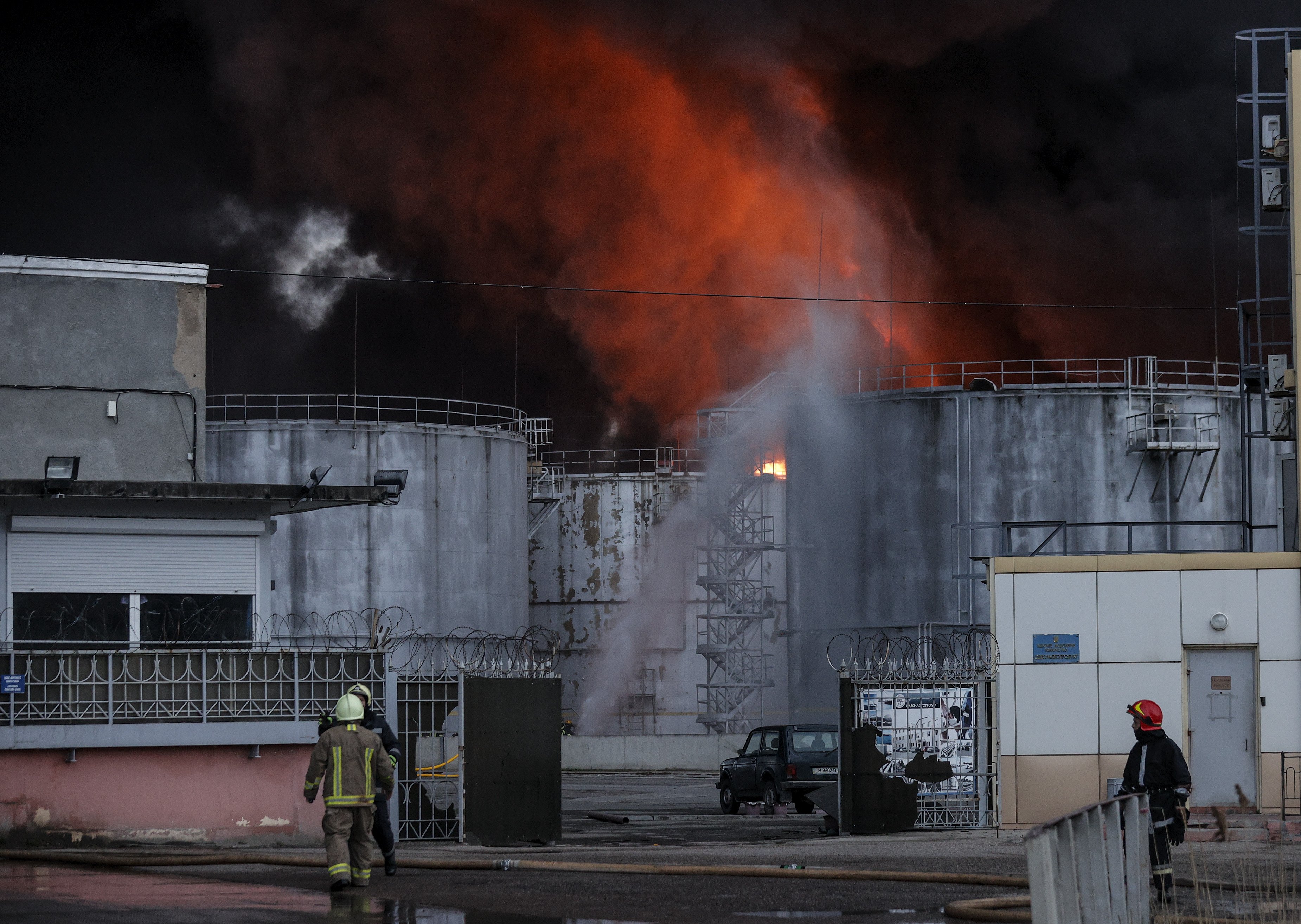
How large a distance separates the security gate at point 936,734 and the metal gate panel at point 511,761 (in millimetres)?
4014

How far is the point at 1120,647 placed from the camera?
74.9 ft

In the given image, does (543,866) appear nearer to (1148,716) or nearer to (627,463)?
(1148,716)

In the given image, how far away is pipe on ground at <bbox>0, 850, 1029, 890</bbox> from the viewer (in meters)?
15.0

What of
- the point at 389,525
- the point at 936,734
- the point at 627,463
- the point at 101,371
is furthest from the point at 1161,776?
the point at 627,463

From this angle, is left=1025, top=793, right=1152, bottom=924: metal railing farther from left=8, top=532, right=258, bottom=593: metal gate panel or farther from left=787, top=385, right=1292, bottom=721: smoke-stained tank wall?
left=787, top=385, right=1292, bottom=721: smoke-stained tank wall

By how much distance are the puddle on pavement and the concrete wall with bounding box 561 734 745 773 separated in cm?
3118

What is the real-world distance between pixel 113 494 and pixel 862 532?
2281 centimetres

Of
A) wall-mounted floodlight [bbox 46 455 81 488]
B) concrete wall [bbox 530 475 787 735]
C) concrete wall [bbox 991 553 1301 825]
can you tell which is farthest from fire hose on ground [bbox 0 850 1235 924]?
concrete wall [bbox 530 475 787 735]

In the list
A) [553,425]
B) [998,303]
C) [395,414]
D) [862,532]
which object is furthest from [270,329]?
[862,532]

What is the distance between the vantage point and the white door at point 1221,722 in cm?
2272

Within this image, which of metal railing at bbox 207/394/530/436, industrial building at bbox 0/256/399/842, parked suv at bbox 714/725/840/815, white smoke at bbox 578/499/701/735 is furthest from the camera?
white smoke at bbox 578/499/701/735

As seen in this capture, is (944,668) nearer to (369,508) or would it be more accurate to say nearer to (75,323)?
(75,323)

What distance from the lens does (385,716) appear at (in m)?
19.6

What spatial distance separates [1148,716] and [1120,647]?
830 cm
